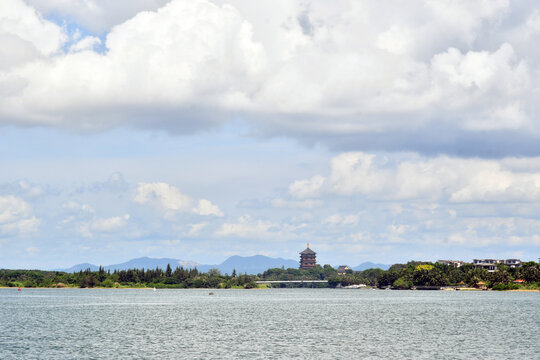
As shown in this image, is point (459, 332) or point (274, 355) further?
point (459, 332)

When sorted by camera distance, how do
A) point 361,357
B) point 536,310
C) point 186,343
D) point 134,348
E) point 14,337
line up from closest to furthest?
point 361,357, point 134,348, point 186,343, point 14,337, point 536,310

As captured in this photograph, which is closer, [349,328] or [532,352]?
[532,352]

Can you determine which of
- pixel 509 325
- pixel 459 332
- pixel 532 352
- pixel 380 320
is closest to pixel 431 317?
pixel 380 320

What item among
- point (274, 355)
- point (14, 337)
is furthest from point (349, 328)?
point (14, 337)

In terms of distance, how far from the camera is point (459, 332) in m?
106

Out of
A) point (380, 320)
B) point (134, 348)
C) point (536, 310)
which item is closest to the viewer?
point (134, 348)

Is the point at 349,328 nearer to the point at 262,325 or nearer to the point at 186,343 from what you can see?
the point at 262,325

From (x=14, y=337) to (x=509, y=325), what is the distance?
82457 millimetres

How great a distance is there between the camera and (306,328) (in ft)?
368

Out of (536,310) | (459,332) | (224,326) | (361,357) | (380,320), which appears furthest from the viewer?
(536,310)

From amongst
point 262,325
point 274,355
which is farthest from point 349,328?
point 274,355

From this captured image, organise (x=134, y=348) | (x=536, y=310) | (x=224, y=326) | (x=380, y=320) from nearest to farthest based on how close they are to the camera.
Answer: (x=134, y=348) < (x=224, y=326) < (x=380, y=320) < (x=536, y=310)

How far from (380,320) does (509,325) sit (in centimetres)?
2455

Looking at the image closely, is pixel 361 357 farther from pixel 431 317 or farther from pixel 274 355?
pixel 431 317
